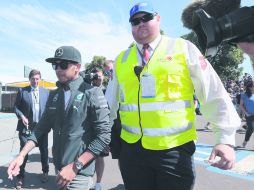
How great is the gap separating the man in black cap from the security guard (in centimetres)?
34

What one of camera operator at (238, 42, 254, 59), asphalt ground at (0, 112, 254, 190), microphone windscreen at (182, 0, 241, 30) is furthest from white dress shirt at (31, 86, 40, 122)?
camera operator at (238, 42, 254, 59)

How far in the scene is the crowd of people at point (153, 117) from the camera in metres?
2.60

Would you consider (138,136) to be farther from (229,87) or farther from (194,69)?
(229,87)

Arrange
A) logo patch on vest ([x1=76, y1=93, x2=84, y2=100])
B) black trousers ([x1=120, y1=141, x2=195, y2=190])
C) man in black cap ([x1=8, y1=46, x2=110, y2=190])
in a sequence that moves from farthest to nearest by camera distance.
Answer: logo patch on vest ([x1=76, y1=93, x2=84, y2=100])
man in black cap ([x1=8, y1=46, x2=110, y2=190])
black trousers ([x1=120, y1=141, x2=195, y2=190])

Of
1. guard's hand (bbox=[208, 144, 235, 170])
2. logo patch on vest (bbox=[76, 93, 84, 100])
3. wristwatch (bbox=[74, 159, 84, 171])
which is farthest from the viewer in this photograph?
logo patch on vest (bbox=[76, 93, 84, 100])

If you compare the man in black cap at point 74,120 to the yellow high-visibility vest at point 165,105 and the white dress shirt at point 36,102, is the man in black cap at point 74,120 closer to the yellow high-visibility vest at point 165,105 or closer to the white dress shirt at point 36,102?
the yellow high-visibility vest at point 165,105

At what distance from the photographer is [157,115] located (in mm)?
2664

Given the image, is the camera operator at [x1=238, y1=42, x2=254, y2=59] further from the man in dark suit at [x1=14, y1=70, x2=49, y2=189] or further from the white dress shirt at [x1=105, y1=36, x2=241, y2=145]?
the man in dark suit at [x1=14, y1=70, x2=49, y2=189]

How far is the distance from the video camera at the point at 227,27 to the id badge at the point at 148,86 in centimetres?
120

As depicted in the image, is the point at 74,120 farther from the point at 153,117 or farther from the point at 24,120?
the point at 24,120

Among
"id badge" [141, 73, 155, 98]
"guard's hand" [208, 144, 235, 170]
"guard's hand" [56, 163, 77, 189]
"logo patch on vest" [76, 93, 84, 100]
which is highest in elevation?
"id badge" [141, 73, 155, 98]

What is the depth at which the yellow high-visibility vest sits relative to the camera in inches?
104

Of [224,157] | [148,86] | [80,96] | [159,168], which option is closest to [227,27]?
[224,157]

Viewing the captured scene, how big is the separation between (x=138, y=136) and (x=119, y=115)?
1.45ft
